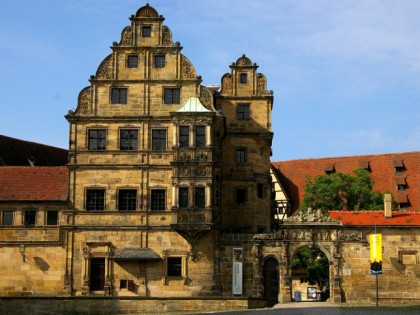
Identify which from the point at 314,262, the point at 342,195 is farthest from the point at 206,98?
the point at 342,195

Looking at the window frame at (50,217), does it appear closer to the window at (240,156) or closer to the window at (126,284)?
the window at (126,284)

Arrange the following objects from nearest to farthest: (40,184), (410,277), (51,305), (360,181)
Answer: (51,305)
(410,277)
(40,184)
(360,181)

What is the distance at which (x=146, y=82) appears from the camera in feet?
160

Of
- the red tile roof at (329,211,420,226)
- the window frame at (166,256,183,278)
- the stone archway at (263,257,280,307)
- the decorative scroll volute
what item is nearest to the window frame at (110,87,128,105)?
the decorative scroll volute

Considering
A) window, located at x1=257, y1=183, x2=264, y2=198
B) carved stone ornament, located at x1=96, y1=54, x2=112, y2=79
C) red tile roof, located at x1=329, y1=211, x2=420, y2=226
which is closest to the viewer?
red tile roof, located at x1=329, y1=211, x2=420, y2=226

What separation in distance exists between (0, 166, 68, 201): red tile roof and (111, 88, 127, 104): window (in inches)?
207

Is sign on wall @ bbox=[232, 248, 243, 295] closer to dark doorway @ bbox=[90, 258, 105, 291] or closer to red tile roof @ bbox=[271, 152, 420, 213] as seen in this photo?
dark doorway @ bbox=[90, 258, 105, 291]

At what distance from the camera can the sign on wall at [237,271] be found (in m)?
46.6

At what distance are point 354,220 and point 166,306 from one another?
1340 centimetres

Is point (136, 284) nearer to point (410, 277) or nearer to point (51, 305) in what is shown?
point (51, 305)

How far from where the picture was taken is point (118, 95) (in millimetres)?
48656

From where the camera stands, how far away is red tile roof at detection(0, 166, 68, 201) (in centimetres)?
4831

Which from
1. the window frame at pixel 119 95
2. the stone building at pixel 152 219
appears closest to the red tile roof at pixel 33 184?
the stone building at pixel 152 219

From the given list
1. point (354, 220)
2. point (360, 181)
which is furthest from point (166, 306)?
point (360, 181)
